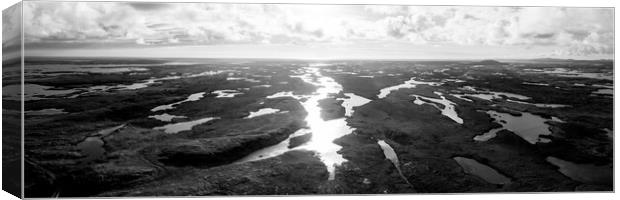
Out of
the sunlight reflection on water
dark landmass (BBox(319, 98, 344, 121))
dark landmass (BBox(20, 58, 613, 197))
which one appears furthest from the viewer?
dark landmass (BBox(319, 98, 344, 121))

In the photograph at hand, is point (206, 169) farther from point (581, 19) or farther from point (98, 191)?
point (581, 19)

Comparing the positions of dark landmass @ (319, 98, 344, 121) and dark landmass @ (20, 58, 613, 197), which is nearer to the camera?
dark landmass @ (20, 58, 613, 197)

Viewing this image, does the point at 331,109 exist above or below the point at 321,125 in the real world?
above

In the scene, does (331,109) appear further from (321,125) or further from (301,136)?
(301,136)

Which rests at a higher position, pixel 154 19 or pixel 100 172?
pixel 154 19

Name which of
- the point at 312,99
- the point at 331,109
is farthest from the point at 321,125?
the point at 312,99

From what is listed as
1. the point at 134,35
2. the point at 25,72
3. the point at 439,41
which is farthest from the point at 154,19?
the point at 439,41

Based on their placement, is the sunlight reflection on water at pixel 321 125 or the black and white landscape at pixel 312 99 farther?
the sunlight reflection on water at pixel 321 125

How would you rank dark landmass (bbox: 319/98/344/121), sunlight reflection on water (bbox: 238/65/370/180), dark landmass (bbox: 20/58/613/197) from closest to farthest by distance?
dark landmass (bbox: 20/58/613/197) → sunlight reflection on water (bbox: 238/65/370/180) → dark landmass (bbox: 319/98/344/121)
